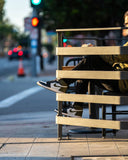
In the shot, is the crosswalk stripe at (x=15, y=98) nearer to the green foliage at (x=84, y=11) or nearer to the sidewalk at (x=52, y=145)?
the sidewalk at (x=52, y=145)

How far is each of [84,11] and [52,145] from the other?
932 inches

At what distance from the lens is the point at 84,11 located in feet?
97.0

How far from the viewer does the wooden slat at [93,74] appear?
6.32 metres

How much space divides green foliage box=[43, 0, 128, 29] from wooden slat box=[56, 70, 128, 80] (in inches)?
854

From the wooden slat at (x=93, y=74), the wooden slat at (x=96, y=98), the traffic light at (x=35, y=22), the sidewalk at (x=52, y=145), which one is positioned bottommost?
the sidewalk at (x=52, y=145)

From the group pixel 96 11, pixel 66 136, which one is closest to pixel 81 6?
pixel 96 11

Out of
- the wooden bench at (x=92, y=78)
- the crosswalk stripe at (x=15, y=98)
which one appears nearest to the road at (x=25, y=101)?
the crosswalk stripe at (x=15, y=98)

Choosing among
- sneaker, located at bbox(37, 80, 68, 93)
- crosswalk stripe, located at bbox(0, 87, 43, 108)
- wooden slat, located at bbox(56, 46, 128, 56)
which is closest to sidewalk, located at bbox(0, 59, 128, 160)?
sneaker, located at bbox(37, 80, 68, 93)

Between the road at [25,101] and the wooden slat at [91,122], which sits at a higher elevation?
the wooden slat at [91,122]

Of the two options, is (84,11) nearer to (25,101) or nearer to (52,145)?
(25,101)

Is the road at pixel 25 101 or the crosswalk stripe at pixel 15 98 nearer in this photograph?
the road at pixel 25 101

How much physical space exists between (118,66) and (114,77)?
346 millimetres

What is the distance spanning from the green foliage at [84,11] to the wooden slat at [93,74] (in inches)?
854

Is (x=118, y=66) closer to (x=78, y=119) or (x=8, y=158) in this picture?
(x=78, y=119)
